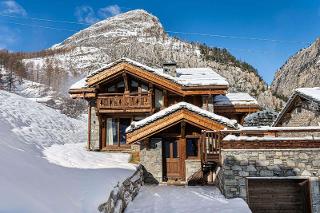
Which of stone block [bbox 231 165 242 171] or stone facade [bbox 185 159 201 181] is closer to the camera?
stone block [bbox 231 165 242 171]

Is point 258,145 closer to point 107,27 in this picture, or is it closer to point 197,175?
point 197,175

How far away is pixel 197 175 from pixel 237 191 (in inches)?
148

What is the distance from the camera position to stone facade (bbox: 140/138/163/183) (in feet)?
51.9

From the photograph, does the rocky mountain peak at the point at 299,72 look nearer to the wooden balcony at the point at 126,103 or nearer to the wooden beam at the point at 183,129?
the wooden balcony at the point at 126,103

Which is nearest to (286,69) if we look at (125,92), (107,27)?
(107,27)

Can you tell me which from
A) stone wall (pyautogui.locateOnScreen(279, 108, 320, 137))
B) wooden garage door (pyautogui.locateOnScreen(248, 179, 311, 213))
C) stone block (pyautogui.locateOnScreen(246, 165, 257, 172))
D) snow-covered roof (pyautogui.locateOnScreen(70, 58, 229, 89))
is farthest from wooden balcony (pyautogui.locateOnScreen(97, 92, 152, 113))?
wooden garage door (pyautogui.locateOnScreen(248, 179, 311, 213))

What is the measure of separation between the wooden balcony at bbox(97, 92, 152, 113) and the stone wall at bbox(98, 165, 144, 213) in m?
5.65

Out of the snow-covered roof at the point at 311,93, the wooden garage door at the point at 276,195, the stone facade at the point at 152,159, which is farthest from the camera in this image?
the stone facade at the point at 152,159

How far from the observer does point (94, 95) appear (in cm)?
2038

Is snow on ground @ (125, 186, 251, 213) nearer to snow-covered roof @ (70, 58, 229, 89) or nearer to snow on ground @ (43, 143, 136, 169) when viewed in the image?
snow on ground @ (43, 143, 136, 169)

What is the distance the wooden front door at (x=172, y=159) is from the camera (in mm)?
16094

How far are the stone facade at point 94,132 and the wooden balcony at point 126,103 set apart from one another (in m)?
0.94

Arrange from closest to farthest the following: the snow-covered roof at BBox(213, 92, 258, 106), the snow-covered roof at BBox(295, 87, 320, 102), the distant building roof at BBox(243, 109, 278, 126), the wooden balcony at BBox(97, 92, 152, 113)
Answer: the snow-covered roof at BBox(295, 87, 320, 102) → the wooden balcony at BBox(97, 92, 152, 113) → the snow-covered roof at BBox(213, 92, 258, 106) → the distant building roof at BBox(243, 109, 278, 126)

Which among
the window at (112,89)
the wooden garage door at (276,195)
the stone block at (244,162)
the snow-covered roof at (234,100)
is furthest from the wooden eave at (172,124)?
the window at (112,89)
